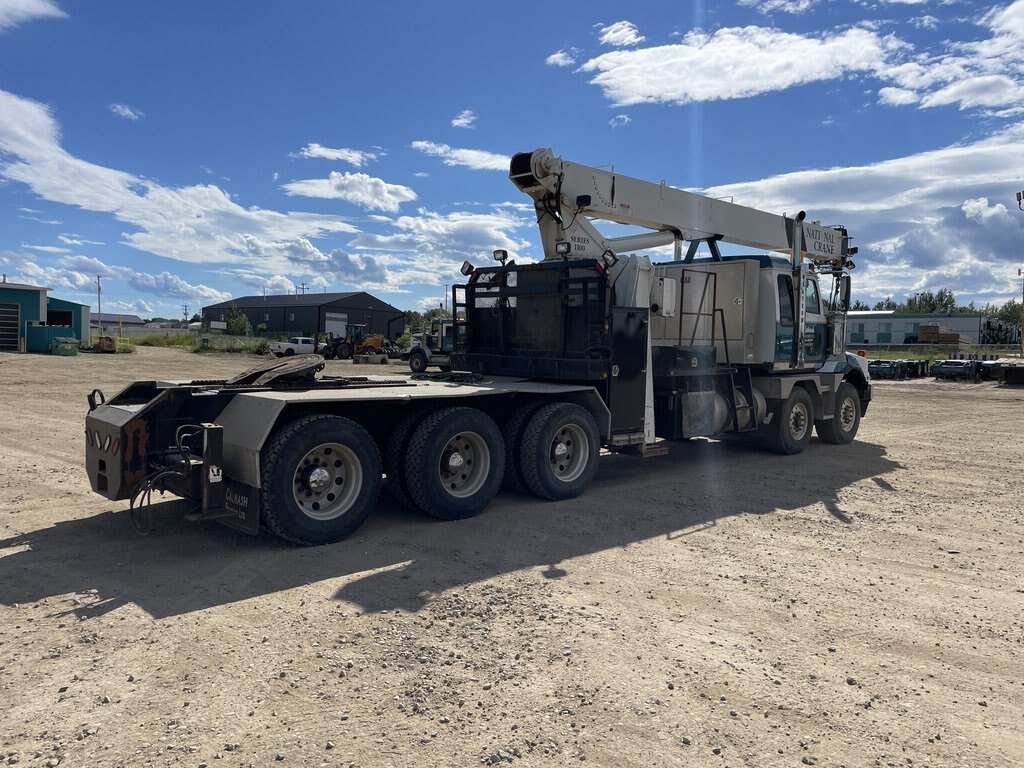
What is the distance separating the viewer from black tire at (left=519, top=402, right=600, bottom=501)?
26.4ft

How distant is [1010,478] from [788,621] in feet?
23.1

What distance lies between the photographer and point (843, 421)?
44.1ft

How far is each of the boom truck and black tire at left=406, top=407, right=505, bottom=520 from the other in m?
0.02

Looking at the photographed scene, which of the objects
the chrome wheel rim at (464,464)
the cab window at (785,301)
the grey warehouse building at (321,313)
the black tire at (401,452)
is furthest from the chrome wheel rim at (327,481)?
the grey warehouse building at (321,313)

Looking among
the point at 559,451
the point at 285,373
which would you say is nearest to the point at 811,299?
the point at 559,451

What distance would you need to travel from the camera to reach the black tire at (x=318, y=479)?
6051 millimetres

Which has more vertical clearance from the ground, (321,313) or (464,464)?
(321,313)

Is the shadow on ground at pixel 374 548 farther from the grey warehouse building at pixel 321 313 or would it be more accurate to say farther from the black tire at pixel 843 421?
the grey warehouse building at pixel 321 313

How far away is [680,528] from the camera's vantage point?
23.9 feet

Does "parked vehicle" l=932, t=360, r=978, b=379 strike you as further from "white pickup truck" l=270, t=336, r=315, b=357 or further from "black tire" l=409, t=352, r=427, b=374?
"white pickup truck" l=270, t=336, r=315, b=357

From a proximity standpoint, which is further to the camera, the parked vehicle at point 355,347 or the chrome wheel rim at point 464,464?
the parked vehicle at point 355,347

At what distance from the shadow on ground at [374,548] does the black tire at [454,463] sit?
23cm

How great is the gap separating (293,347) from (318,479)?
153 ft

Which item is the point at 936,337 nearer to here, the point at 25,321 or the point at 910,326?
the point at 910,326
